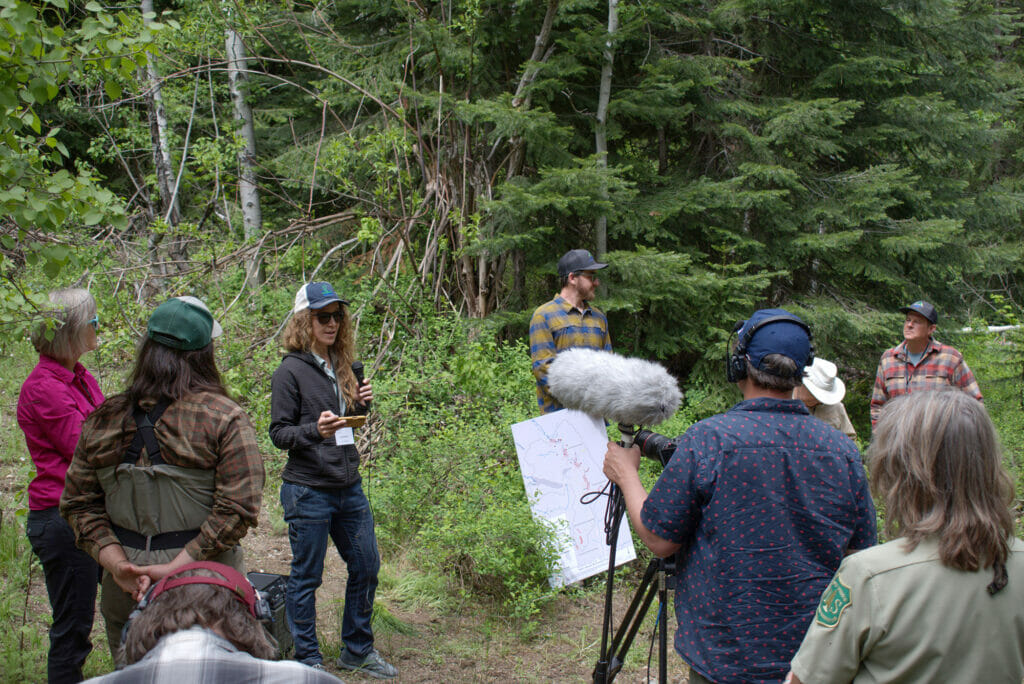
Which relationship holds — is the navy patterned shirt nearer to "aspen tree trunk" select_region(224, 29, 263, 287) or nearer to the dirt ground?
the dirt ground

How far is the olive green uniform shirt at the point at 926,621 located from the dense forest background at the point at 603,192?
4811mm

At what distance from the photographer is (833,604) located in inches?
63.4

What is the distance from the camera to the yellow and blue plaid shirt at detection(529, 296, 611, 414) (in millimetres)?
5031

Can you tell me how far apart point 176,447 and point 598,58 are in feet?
21.6

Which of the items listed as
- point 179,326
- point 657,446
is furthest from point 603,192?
point 179,326

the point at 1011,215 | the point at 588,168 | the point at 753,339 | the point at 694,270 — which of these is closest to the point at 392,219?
the point at 588,168

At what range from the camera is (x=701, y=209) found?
7500 mm

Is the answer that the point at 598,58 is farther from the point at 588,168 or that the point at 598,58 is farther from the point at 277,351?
the point at 277,351

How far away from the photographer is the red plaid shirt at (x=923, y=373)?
523 cm

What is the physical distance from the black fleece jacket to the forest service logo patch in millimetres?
2339

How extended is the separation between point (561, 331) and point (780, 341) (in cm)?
304

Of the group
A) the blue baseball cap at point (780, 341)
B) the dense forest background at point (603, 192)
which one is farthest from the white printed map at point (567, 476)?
the blue baseball cap at point (780, 341)

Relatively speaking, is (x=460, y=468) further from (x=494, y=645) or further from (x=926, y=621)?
(x=926, y=621)

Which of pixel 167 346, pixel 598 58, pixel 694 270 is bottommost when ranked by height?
pixel 694 270
